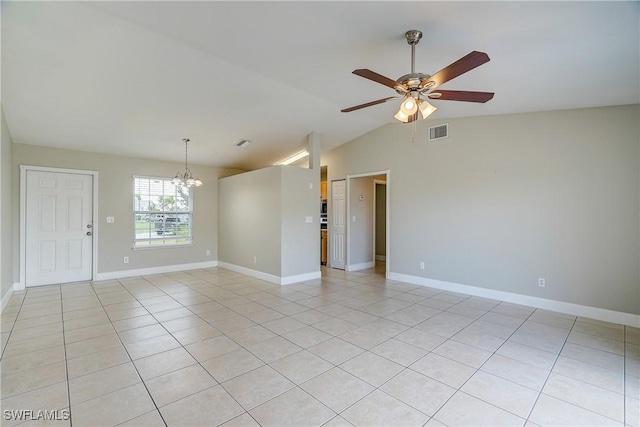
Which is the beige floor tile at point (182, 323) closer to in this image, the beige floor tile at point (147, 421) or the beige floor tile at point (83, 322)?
the beige floor tile at point (83, 322)

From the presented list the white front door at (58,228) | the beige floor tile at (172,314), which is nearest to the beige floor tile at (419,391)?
the beige floor tile at (172,314)

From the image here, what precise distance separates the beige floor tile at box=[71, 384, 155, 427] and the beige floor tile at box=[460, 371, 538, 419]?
2311 millimetres

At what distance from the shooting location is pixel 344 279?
5844mm

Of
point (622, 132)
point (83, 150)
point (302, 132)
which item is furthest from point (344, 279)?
point (83, 150)

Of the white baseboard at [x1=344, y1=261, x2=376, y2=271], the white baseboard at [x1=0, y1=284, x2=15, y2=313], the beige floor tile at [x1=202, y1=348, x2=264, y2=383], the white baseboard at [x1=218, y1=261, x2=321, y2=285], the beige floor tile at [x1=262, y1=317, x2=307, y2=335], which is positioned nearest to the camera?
the beige floor tile at [x1=202, y1=348, x2=264, y2=383]

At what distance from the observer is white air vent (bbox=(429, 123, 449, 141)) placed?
4945 mm

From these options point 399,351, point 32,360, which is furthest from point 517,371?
point 32,360

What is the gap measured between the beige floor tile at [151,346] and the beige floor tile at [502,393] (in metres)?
2.68

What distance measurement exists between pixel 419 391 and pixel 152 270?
5.98 meters

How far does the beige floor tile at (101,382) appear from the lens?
212 cm

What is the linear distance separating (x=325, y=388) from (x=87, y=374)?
1.94 metres

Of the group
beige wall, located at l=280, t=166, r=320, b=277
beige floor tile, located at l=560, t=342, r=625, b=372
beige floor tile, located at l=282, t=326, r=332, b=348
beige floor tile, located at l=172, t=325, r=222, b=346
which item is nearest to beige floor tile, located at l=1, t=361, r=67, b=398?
beige floor tile, located at l=172, t=325, r=222, b=346

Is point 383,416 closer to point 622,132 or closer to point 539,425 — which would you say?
point 539,425

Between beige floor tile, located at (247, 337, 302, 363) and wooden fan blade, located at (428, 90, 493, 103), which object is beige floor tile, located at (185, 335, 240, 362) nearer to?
beige floor tile, located at (247, 337, 302, 363)
